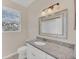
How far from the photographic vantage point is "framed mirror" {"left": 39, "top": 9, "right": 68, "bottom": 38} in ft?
7.35

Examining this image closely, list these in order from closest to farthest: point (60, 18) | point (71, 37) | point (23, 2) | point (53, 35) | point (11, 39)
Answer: point (71, 37) < point (60, 18) < point (53, 35) < point (11, 39) < point (23, 2)

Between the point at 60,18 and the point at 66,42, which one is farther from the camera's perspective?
the point at 60,18

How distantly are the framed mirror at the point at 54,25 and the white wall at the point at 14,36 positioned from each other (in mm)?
1204

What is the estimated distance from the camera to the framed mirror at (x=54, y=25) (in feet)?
7.35

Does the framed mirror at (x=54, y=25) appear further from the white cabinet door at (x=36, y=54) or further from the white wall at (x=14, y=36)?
the white wall at (x=14, y=36)

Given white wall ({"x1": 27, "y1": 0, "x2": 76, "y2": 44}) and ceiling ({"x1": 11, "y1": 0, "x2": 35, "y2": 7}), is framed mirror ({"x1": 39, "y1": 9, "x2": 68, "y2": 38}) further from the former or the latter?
ceiling ({"x1": 11, "y1": 0, "x2": 35, "y2": 7})

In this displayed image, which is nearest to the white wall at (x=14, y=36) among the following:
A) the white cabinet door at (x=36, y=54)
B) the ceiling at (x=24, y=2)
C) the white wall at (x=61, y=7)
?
the ceiling at (x=24, y=2)

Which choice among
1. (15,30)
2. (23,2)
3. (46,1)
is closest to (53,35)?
(46,1)

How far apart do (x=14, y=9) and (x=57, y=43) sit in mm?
2395

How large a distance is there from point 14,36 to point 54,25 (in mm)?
2025

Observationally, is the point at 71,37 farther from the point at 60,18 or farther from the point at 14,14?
the point at 14,14

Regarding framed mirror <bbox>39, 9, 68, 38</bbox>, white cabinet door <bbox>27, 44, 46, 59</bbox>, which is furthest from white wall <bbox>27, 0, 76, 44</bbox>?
white cabinet door <bbox>27, 44, 46, 59</bbox>

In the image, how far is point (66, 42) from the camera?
85.4 inches

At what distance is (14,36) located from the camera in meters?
4.14
